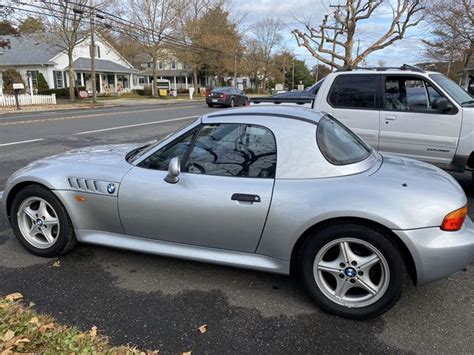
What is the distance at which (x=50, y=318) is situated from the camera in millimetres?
2768

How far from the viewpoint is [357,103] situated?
6277mm

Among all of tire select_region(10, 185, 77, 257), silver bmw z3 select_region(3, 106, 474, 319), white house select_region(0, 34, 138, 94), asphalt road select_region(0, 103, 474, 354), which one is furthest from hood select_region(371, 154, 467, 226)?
white house select_region(0, 34, 138, 94)

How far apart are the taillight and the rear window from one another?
78 centimetres

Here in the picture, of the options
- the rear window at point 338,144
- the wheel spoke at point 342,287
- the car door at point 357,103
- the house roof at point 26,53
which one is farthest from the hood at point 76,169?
the house roof at point 26,53

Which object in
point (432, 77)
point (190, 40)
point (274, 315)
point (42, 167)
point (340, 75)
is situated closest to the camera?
point (274, 315)

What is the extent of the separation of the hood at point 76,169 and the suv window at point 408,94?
4184 mm

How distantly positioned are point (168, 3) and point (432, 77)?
4239 cm

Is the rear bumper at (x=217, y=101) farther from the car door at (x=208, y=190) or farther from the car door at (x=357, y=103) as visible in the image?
the car door at (x=208, y=190)

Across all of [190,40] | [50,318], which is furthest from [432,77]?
[190,40]

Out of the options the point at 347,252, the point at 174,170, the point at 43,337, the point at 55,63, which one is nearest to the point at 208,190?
the point at 174,170

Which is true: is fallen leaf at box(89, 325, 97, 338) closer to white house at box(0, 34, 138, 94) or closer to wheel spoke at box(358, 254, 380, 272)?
wheel spoke at box(358, 254, 380, 272)

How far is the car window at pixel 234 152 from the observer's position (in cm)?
310

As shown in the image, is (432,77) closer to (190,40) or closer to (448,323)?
(448,323)

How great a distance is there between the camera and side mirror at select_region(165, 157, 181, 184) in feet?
10.1
